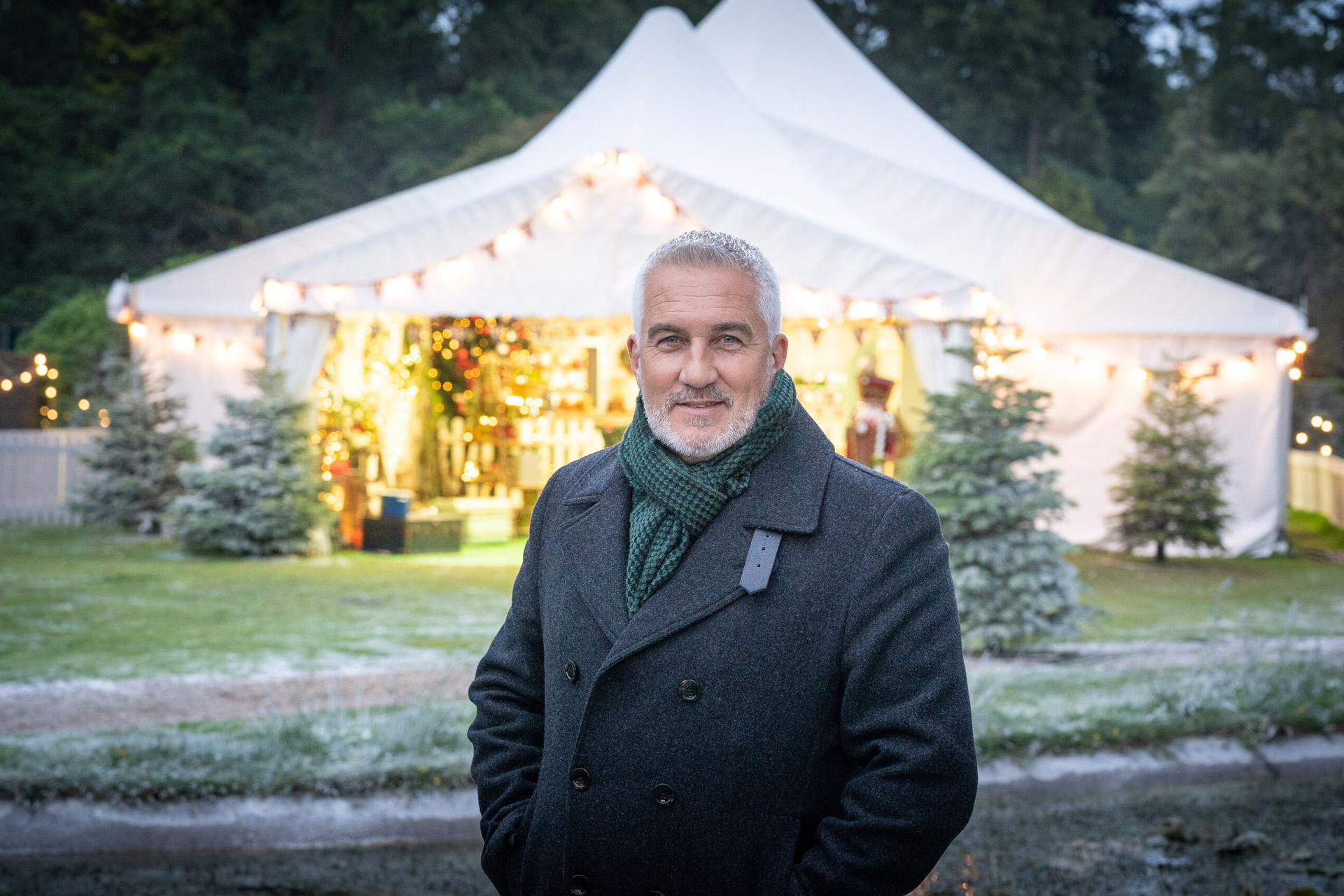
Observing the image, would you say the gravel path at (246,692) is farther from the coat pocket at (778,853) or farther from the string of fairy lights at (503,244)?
the string of fairy lights at (503,244)

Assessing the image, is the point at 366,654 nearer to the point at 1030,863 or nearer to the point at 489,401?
the point at 1030,863

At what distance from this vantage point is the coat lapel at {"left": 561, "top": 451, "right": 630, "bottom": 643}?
2.23 meters

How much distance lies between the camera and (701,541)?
7.21 ft

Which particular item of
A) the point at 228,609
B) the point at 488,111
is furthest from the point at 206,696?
the point at 488,111

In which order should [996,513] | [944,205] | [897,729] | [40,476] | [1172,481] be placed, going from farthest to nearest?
[944,205] → [40,476] → [1172,481] → [996,513] → [897,729]

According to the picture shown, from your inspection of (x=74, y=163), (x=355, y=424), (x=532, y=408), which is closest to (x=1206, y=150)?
(x=532, y=408)

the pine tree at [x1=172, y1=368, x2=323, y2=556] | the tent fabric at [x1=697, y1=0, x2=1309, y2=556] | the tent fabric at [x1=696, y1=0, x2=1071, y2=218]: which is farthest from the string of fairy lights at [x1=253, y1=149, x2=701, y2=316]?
the tent fabric at [x1=696, y1=0, x2=1071, y2=218]

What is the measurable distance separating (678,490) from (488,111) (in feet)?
109

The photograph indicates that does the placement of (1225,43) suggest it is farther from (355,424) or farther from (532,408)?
A: (355,424)

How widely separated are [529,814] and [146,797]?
3.19m

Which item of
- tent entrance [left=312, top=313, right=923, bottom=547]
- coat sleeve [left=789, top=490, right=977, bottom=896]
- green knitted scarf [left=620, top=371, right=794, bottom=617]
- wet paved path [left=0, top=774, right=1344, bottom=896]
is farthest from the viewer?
tent entrance [left=312, top=313, right=923, bottom=547]

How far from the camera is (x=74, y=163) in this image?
34094 mm

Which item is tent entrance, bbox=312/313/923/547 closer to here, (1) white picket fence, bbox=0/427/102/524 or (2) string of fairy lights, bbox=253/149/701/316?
(2) string of fairy lights, bbox=253/149/701/316

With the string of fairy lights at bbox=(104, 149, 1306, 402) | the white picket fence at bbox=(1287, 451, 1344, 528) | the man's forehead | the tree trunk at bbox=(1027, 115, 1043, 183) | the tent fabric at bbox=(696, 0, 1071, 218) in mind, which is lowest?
the white picket fence at bbox=(1287, 451, 1344, 528)
